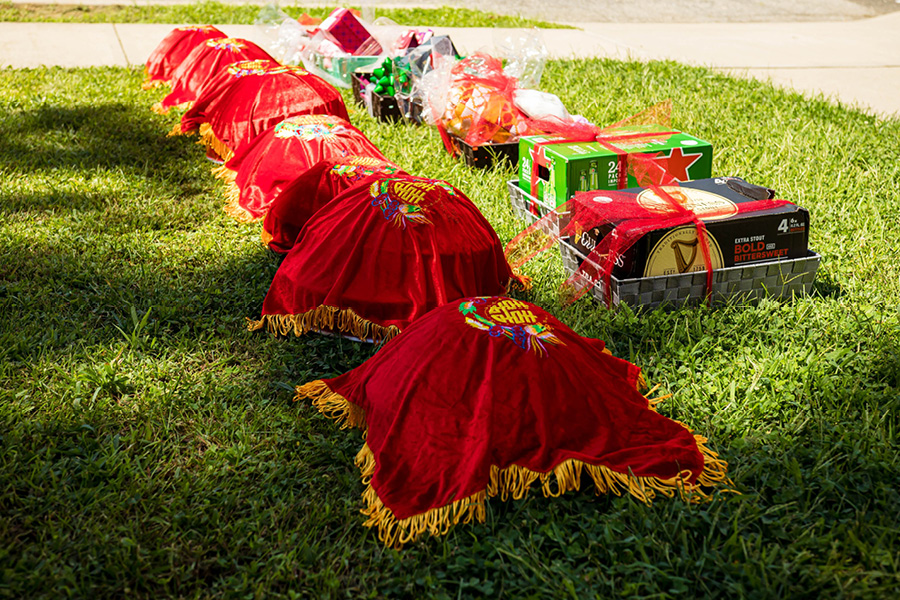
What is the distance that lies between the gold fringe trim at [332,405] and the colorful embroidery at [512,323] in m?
0.46

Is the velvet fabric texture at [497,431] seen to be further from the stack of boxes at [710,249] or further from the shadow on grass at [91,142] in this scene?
the shadow on grass at [91,142]

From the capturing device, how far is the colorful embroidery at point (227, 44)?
569cm

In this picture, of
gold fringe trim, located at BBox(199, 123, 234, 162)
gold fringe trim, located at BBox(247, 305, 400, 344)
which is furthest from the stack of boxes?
gold fringe trim, located at BBox(199, 123, 234, 162)

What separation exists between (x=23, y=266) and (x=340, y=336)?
1.55 metres

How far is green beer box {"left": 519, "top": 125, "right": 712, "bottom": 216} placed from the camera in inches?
137

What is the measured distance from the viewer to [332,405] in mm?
2426

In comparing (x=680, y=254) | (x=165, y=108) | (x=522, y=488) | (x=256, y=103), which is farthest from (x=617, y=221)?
(x=165, y=108)

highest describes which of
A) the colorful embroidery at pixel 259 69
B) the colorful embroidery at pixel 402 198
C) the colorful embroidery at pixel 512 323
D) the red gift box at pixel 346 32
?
the red gift box at pixel 346 32

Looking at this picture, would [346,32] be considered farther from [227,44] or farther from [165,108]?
[165,108]

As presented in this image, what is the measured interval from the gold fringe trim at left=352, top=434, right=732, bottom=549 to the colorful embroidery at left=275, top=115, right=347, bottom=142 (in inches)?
81.5

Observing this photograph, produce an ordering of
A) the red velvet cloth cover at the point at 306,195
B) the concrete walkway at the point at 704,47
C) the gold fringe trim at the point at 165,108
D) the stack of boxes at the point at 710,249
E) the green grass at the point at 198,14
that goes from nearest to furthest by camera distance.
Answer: the stack of boxes at the point at 710,249 → the red velvet cloth cover at the point at 306,195 → the gold fringe trim at the point at 165,108 → the concrete walkway at the point at 704,47 → the green grass at the point at 198,14

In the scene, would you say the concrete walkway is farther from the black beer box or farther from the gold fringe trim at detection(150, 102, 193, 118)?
the black beer box

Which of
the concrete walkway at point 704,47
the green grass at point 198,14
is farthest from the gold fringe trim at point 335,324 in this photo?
the green grass at point 198,14

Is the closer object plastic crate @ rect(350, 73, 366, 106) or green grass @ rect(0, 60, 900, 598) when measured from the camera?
green grass @ rect(0, 60, 900, 598)
